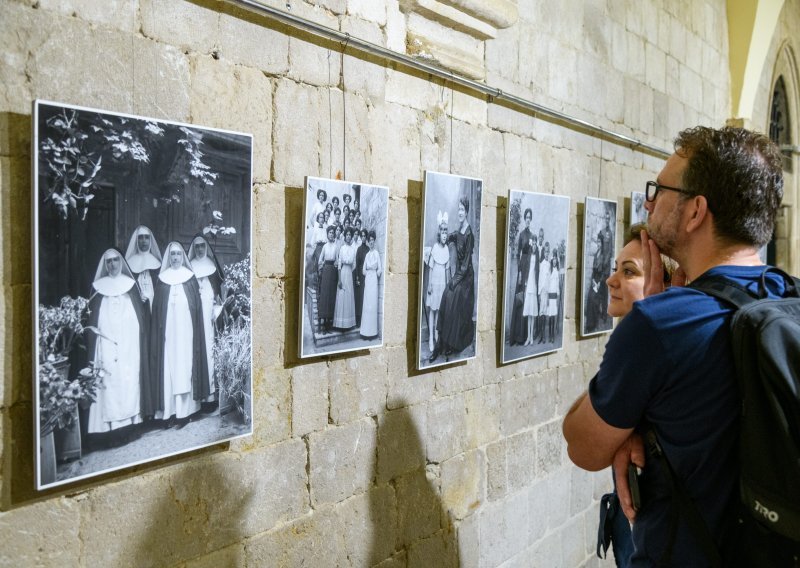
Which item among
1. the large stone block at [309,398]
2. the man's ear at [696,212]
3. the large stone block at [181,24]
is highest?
the large stone block at [181,24]

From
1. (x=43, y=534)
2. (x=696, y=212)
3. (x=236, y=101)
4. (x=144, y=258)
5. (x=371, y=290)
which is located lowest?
(x=43, y=534)

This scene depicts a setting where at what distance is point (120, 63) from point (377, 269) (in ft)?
4.14

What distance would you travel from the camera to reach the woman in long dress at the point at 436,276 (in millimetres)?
3213

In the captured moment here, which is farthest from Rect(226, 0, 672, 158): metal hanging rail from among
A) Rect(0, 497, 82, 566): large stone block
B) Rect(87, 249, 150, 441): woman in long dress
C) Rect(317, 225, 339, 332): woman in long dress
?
Rect(0, 497, 82, 566): large stone block

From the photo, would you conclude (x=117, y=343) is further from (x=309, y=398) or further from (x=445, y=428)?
(x=445, y=428)

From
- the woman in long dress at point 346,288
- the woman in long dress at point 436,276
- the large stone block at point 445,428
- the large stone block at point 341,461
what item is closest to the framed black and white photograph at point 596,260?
the large stone block at point 445,428

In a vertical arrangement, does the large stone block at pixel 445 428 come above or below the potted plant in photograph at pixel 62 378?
below

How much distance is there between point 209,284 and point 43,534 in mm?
831

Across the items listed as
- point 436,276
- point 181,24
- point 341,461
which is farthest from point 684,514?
point 181,24

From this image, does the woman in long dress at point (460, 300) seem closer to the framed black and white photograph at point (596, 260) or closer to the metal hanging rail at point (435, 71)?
the metal hanging rail at point (435, 71)

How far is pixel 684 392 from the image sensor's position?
187 centimetres

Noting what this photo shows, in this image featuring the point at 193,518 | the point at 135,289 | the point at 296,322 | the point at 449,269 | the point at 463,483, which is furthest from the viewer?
the point at 463,483

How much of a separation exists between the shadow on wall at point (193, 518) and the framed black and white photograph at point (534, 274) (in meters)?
1.84

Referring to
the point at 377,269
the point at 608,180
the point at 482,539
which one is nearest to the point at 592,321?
the point at 608,180
